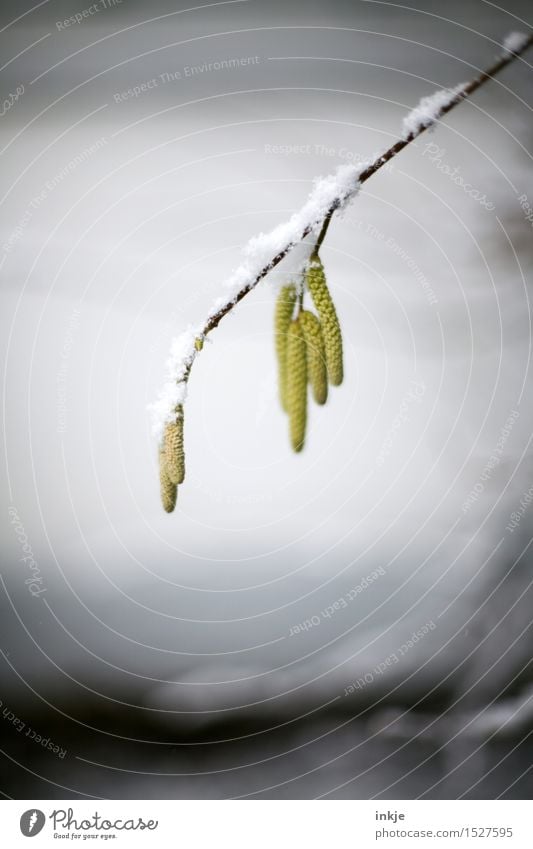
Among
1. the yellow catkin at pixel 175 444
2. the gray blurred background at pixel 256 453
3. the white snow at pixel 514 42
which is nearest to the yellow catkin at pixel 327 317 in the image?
the yellow catkin at pixel 175 444

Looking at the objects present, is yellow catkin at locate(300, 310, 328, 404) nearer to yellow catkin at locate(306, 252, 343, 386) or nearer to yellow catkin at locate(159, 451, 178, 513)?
yellow catkin at locate(306, 252, 343, 386)

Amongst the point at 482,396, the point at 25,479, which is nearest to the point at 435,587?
the point at 482,396

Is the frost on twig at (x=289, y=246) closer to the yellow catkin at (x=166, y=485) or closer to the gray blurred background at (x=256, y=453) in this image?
the yellow catkin at (x=166, y=485)

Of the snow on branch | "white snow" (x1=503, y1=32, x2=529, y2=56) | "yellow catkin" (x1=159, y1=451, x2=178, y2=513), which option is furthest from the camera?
"white snow" (x1=503, y1=32, x2=529, y2=56)

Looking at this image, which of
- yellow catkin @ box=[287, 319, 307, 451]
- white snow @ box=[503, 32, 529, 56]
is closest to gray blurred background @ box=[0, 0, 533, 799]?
white snow @ box=[503, 32, 529, 56]

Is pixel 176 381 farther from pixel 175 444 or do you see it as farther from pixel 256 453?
pixel 256 453

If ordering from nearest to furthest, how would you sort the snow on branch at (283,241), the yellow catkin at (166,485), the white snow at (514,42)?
1. the snow on branch at (283,241)
2. the yellow catkin at (166,485)
3. the white snow at (514,42)
